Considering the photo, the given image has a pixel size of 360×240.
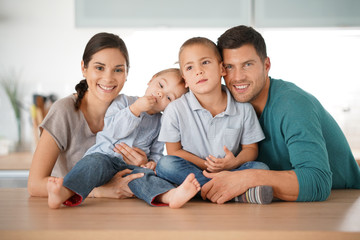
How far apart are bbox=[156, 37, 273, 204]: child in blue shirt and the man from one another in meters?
0.07

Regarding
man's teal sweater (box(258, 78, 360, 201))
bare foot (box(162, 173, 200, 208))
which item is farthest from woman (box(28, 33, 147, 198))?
man's teal sweater (box(258, 78, 360, 201))

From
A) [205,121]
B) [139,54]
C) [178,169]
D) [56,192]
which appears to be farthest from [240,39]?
[139,54]

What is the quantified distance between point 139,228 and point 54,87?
261 centimetres

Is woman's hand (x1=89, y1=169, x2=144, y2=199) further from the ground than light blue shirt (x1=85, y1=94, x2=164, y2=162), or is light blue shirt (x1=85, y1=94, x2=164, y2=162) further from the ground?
light blue shirt (x1=85, y1=94, x2=164, y2=162)

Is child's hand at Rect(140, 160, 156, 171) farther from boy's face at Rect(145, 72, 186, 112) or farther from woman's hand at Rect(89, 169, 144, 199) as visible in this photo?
boy's face at Rect(145, 72, 186, 112)

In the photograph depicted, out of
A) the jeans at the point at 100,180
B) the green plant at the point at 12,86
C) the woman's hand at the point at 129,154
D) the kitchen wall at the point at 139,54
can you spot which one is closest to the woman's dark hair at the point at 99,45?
the woman's hand at the point at 129,154

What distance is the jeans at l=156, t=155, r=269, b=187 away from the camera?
148 cm

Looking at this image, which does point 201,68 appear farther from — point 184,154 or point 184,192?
point 184,192

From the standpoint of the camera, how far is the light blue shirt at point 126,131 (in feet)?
5.51

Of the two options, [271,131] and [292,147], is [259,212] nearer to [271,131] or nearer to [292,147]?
[292,147]

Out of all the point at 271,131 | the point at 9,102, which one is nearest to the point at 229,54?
the point at 271,131

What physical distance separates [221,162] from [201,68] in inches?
15.6

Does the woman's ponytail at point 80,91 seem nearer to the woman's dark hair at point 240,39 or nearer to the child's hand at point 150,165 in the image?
the child's hand at point 150,165

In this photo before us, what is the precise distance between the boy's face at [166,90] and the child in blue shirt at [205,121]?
119mm
